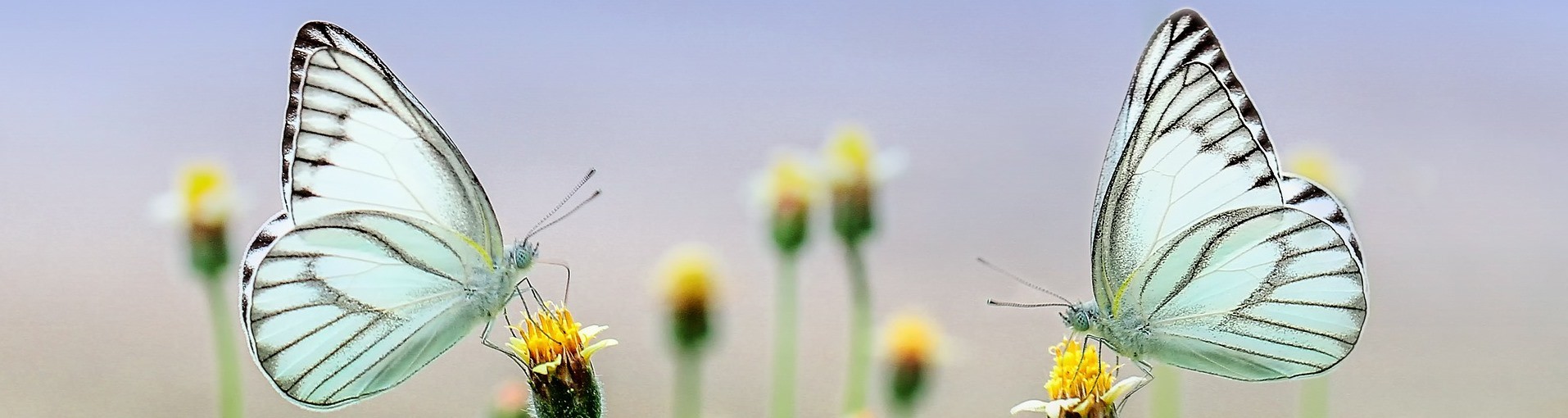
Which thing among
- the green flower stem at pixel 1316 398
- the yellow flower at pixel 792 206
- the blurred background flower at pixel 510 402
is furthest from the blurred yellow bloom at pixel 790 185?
the green flower stem at pixel 1316 398

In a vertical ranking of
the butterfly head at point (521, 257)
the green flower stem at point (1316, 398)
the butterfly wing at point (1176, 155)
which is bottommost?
the green flower stem at point (1316, 398)

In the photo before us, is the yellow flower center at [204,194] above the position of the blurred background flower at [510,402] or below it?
above

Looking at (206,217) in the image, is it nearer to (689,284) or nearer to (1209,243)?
(689,284)

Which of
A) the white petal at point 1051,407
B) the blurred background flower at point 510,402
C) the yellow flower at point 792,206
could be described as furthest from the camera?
the yellow flower at point 792,206

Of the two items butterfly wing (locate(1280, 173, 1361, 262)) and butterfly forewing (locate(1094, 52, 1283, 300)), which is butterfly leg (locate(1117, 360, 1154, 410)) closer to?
butterfly forewing (locate(1094, 52, 1283, 300))

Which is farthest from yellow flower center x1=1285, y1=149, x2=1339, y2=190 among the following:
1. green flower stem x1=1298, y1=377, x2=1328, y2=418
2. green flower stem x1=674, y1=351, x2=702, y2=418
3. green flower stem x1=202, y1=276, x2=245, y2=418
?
green flower stem x1=202, y1=276, x2=245, y2=418

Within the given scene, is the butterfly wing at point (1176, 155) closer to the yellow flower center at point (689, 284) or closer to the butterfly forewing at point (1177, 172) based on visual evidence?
the butterfly forewing at point (1177, 172)
